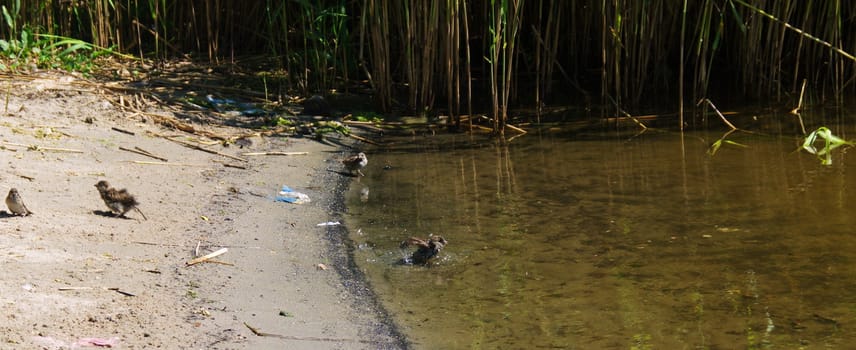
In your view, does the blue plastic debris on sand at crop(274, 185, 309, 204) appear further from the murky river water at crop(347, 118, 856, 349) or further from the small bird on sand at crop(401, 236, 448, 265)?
the small bird on sand at crop(401, 236, 448, 265)

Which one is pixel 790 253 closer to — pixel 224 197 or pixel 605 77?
pixel 224 197

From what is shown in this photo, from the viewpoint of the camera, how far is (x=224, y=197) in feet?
17.8

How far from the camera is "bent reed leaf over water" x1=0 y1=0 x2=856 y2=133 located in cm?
796

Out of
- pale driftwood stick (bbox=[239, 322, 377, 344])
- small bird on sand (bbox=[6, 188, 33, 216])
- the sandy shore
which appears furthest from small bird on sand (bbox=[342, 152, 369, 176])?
pale driftwood stick (bbox=[239, 322, 377, 344])

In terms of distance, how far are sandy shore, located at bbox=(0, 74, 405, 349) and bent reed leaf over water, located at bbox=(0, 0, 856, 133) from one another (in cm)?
184

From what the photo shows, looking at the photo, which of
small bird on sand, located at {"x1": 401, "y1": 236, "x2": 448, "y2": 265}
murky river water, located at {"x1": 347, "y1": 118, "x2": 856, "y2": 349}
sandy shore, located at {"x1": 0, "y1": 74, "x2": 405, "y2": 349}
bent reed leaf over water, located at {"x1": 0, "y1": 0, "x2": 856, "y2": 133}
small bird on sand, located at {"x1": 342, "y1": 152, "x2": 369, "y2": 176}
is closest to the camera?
sandy shore, located at {"x1": 0, "y1": 74, "x2": 405, "y2": 349}

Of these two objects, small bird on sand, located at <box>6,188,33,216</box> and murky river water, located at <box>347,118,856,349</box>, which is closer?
murky river water, located at <box>347,118,856,349</box>

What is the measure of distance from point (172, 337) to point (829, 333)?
7.98 ft

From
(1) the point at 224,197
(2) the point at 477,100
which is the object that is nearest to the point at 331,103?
(2) the point at 477,100

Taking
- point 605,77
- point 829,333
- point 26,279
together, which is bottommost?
point 829,333

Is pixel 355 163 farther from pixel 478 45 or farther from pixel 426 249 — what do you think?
pixel 478 45

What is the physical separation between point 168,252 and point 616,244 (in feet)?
7.15

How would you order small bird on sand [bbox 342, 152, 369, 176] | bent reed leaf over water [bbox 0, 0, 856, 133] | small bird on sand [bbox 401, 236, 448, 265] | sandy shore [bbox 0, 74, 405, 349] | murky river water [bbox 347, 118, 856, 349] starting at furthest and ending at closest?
bent reed leaf over water [bbox 0, 0, 856, 133] → small bird on sand [bbox 342, 152, 369, 176] → small bird on sand [bbox 401, 236, 448, 265] → murky river water [bbox 347, 118, 856, 349] → sandy shore [bbox 0, 74, 405, 349]

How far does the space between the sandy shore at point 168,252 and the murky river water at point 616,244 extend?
278 mm
